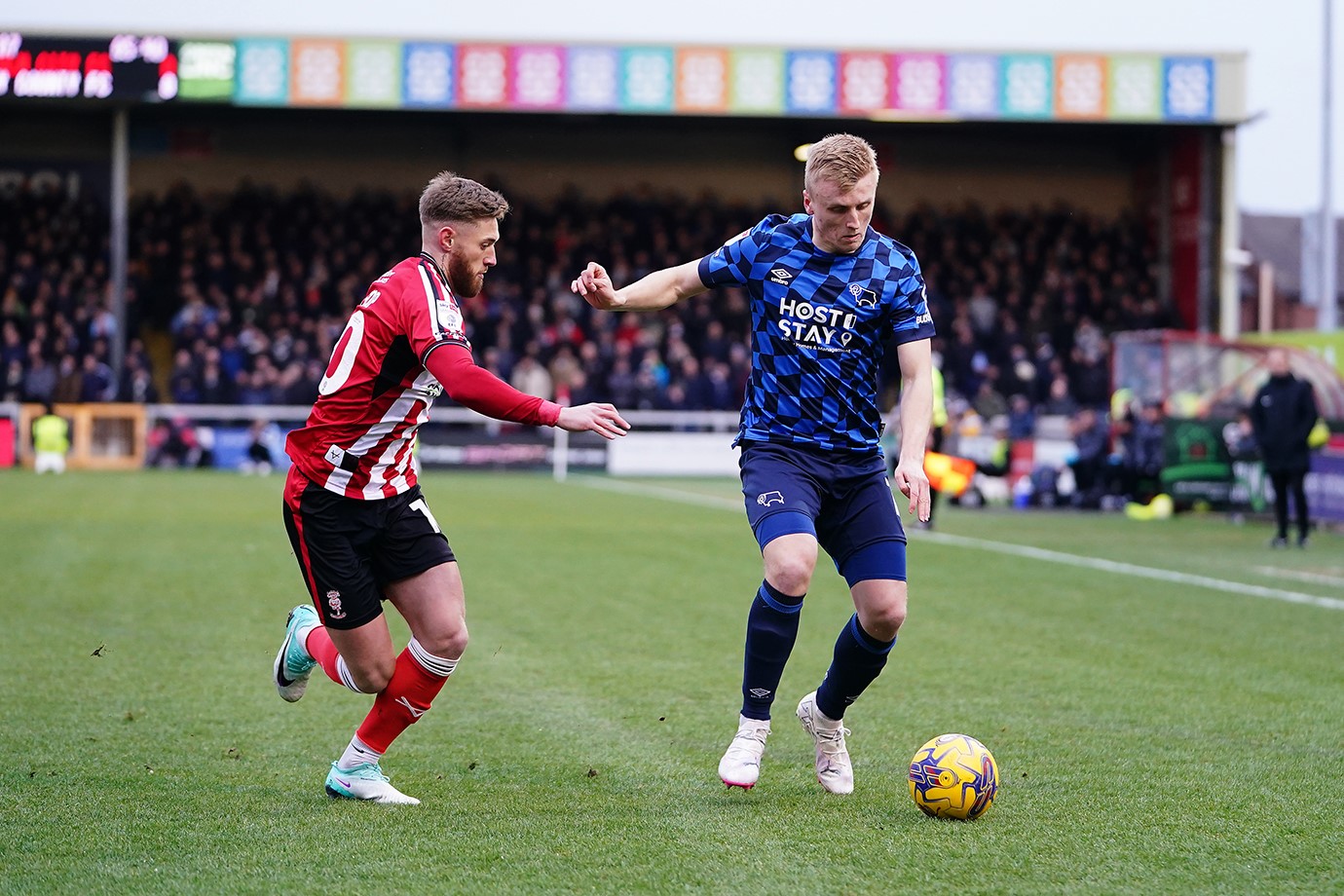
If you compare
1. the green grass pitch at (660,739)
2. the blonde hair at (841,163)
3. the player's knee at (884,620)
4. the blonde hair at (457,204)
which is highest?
the blonde hair at (841,163)

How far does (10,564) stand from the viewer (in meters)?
11.5

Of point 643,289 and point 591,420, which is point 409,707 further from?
point 643,289

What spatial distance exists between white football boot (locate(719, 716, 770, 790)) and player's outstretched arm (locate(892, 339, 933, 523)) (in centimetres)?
82

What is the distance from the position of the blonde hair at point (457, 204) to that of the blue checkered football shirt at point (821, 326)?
758 mm

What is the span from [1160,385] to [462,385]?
18.8 m

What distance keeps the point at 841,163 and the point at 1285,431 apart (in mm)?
11803

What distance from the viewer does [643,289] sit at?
5.15m

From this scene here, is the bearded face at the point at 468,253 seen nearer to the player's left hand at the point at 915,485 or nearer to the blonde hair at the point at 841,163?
the blonde hair at the point at 841,163

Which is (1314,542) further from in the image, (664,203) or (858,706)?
(664,203)

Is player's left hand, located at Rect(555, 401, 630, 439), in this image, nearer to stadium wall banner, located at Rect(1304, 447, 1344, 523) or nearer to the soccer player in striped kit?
the soccer player in striped kit

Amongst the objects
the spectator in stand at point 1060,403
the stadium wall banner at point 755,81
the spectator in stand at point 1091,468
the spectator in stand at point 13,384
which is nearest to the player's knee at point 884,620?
the spectator in stand at point 1091,468

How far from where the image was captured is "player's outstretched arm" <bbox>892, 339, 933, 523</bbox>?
474cm

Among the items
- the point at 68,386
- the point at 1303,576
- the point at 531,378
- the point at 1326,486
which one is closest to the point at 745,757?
the point at 1303,576

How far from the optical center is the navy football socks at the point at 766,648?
16.3 feet
